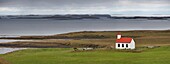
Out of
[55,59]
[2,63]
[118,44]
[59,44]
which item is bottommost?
[59,44]

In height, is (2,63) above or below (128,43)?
above

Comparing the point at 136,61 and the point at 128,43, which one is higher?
the point at 136,61

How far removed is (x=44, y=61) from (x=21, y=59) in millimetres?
3040

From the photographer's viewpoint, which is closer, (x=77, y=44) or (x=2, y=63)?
(x=2, y=63)

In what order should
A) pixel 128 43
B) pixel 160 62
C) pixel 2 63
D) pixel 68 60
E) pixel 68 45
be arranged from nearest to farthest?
1. pixel 2 63
2. pixel 160 62
3. pixel 68 60
4. pixel 128 43
5. pixel 68 45

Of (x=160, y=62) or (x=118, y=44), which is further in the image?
(x=118, y=44)

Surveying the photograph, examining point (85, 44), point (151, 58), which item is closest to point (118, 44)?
point (151, 58)

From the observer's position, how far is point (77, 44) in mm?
89438

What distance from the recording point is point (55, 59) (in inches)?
1722

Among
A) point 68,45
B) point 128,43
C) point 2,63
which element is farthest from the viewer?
point 68,45

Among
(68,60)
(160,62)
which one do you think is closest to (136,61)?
(160,62)

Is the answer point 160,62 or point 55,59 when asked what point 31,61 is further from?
point 160,62

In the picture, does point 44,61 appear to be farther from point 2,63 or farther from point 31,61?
point 2,63

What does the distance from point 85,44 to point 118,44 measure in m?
26.7
